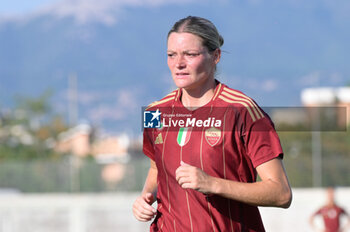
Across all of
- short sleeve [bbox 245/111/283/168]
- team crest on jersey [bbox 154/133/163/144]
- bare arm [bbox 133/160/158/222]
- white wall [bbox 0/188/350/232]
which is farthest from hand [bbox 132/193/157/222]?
white wall [bbox 0/188/350/232]

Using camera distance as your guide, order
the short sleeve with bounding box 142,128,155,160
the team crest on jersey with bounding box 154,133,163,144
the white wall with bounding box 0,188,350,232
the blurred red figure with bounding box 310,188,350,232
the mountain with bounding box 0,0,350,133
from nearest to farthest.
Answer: the team crest on jersey with bounding box 154,133,163,144 < the short sleeve with bounding box 142,128,155,160 < the blurred red figure with bounding box 310,188,350,232 < the white wall with bounding box 0,188,350,232 < the mountain with bounding box 0,0,350,133

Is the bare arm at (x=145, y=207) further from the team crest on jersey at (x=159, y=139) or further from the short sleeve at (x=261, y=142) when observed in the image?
the short sleeve at (x=261, y=142)

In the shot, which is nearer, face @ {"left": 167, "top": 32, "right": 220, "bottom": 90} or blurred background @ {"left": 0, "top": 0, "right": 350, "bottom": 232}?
face @ {"left": 167, "top": 32, "right": 220, "bottom": 90}

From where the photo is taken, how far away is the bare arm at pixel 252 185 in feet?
8.91

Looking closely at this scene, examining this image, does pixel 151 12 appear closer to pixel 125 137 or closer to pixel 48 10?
pixel 48 10

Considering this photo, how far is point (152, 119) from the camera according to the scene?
3277 mm

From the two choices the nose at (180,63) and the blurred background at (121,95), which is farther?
the blurred background at (121,95)

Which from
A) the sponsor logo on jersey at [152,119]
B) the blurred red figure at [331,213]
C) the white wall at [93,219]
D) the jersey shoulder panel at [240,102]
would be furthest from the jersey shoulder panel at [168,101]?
the white wall at [93,219]

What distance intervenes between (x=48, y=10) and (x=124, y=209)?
168438 mm

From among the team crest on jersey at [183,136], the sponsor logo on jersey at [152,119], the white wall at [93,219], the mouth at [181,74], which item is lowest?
the white wall at [93,219]

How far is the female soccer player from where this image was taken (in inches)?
112

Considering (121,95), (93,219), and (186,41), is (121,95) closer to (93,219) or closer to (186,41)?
(93,219)

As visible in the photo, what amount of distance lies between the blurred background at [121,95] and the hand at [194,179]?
0.74 metres

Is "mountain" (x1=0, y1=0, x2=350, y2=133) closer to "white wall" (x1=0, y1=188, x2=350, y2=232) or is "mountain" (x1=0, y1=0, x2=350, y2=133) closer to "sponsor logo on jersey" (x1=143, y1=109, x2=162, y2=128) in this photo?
"white wall" (x1=0, y1=188, x2=350, y2=232)
